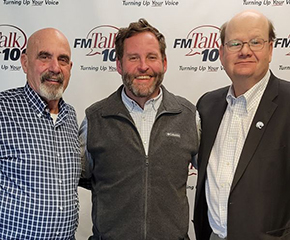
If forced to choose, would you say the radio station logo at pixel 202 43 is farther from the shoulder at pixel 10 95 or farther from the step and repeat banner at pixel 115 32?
the shoulder at pixel 10 95

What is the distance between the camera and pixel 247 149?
1.98 meters

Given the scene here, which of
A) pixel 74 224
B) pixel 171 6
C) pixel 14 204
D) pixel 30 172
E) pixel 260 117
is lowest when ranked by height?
pixel 74 224

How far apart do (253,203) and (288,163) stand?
27 cm

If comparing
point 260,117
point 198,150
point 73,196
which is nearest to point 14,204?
point 73,196

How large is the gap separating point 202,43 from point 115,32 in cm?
72

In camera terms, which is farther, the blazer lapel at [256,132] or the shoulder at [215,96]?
the shoulder at [215,96]

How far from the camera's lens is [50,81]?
6.94ft

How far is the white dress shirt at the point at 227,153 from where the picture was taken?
2045mm

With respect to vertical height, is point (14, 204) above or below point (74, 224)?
above

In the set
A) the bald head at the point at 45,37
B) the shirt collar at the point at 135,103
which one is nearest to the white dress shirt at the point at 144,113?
the shirt collar at the point at 135,103

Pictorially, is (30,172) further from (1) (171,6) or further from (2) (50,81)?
(1) (171,6)

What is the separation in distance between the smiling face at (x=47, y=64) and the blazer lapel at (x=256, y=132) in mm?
1066

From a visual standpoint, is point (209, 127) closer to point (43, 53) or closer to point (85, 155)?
point (85, 155)

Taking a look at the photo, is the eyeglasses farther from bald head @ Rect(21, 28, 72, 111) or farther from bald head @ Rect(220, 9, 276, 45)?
bald head @ Rect(21, 28, 72, 111)
